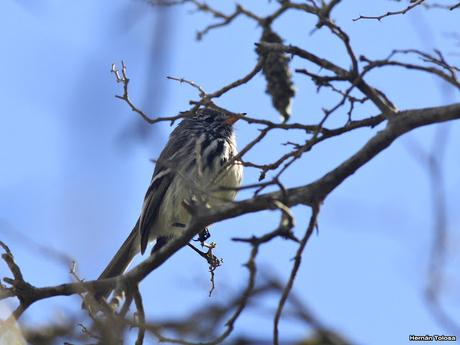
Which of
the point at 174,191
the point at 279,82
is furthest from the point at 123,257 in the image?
the point at 279,82


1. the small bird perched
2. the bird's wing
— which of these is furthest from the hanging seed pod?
the bird's wing

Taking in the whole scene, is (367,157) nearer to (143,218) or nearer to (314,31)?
(314,31)

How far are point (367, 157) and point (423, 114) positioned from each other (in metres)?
0.43

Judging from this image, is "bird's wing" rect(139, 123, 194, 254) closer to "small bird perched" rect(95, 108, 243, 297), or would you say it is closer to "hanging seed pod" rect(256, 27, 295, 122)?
"small bird perched" rect(95, 108, 243, 297)

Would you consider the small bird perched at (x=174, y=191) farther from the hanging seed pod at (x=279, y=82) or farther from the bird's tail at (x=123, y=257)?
the hanging seed pod at (x=279, y=82)

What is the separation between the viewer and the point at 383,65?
5062 millimetres

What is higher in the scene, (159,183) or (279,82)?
(159,183)

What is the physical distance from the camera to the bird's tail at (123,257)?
27.0 feet

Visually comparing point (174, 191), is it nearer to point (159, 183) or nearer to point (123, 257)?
point (159, 183)

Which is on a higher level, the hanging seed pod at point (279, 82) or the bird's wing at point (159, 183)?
the bird's wing at point (159, 183)

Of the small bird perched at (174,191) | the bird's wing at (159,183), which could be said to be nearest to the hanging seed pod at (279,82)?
the small bird perched at (174,191)

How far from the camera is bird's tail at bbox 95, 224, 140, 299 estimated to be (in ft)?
27.0

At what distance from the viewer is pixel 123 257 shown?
845cm

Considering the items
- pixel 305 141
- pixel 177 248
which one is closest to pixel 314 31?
pixel 305 141
